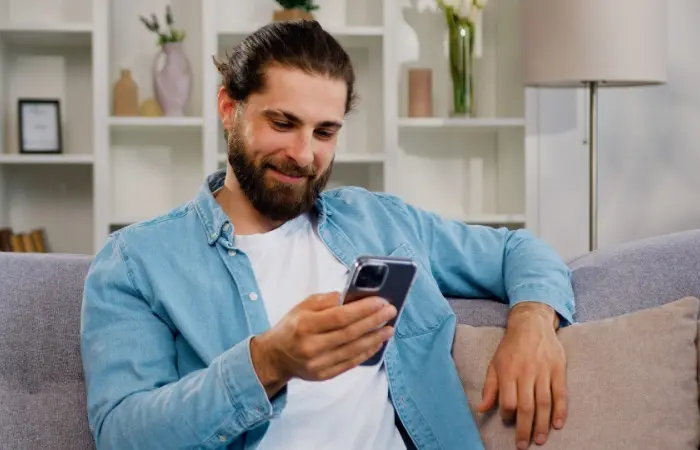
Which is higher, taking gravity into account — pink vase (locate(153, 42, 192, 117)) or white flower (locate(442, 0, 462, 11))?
white flower (locate(442, 0, 462, 11))

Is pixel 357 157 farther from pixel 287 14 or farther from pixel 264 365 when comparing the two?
pixel 264 365

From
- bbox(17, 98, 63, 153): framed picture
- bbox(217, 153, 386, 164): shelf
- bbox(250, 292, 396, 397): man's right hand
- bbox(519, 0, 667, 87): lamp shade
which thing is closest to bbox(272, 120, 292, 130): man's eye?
bbox(250, 292, 396, 397): man's right hand

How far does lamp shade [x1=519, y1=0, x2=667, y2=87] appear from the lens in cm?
291

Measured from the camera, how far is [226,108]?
164cm

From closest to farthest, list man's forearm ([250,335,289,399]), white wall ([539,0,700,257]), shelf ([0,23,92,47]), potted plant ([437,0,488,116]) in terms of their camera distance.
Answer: man's forearm ([250,335,289,399]) → shelf ([0,23,92,47]) → potted plant ([437,0,488,116]) → white wall ([539,0,700,257])

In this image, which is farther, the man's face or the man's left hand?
the man's face

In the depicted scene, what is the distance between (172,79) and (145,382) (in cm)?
231

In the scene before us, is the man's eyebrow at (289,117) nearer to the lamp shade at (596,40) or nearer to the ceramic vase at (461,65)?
the lamp shade at (596,40)

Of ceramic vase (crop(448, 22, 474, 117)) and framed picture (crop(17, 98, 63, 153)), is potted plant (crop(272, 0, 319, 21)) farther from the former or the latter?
framed picture (crop(17, 98, 63, 153))

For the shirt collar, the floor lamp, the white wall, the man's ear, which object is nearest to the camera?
the shirt collar

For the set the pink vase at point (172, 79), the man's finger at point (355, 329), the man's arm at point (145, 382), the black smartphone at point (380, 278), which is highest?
the pink vase at point (172, 79)

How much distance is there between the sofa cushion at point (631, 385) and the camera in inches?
53.4

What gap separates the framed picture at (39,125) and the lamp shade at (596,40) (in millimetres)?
1747

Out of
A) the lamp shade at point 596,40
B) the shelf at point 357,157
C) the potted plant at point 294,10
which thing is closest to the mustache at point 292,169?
the lamp shade at point 596,40
